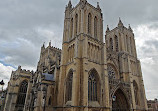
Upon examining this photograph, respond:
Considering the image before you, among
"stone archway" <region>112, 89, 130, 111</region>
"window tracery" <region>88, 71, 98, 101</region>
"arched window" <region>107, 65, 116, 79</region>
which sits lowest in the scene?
"stone archway" <region>112, 89, 130, 111</region>

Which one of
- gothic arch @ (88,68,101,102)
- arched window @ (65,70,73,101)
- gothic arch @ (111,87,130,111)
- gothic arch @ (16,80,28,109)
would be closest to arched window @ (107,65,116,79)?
gothic arch @ (111,87,130,111)

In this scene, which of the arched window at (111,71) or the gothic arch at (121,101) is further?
the arched window at (111,71)

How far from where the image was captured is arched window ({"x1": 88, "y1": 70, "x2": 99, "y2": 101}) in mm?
24939

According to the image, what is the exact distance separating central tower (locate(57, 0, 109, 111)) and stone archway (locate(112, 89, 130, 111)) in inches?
223

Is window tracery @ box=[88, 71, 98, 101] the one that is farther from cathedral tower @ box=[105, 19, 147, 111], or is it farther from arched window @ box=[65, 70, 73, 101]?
arched window @ box=[65, 70, 73, 101]

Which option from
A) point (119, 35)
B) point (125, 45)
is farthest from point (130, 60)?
point (119, 35)

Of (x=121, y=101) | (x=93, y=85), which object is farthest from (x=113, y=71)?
(x=93, y=85)

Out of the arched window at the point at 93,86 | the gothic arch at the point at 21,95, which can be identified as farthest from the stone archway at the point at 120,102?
the gothic arch at the point at 21,95

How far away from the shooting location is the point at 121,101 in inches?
1187

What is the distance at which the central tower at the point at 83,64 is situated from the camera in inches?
910

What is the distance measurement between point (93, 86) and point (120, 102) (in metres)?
8.98

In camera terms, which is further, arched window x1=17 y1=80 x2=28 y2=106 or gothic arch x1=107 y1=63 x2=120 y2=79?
arched window x1=17 y1=80 x2=28 y2=106

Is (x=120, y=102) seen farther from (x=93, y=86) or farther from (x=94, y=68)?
(x=94, y=68)

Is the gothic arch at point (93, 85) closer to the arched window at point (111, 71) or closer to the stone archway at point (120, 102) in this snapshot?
the stone archway at point (120, 102)
